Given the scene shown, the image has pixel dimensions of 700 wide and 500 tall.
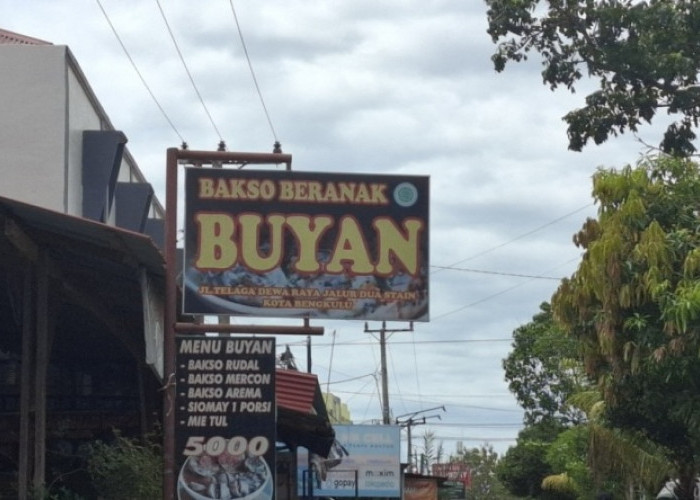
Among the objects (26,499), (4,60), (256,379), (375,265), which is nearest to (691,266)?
(375,265)

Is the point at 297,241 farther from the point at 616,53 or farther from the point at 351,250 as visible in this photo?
the point at 616,53

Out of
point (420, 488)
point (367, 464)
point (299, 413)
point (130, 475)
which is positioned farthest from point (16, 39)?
point (420, 488)

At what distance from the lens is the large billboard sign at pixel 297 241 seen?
14.8m

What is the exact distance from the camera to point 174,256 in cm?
1445

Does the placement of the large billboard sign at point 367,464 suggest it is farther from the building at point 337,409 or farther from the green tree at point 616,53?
the building at point 337,409

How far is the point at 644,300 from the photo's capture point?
17141mm

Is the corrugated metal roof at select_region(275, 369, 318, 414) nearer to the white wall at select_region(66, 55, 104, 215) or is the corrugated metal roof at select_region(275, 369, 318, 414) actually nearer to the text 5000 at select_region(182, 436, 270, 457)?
the white wall at select_region(66, 55, 104, 215)

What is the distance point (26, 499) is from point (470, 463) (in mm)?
95222

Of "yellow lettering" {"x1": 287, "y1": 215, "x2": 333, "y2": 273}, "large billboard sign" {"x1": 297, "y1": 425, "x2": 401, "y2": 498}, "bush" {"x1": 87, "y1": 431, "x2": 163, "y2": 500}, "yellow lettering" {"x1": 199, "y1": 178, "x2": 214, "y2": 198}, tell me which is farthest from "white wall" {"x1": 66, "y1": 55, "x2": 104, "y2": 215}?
"large billboard sign" {"x1": 297, "y1": 425, "x2": 401, "y2": 498}

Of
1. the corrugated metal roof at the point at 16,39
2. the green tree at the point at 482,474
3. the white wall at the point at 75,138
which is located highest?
the corrugated metal roof at the point at 16,39

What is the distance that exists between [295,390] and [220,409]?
6637mm

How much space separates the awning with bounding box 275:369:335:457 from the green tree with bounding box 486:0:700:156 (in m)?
5.83

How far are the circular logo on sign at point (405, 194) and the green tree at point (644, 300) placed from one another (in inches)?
142

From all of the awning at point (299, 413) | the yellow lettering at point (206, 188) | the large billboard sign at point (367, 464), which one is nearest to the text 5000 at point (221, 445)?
the yellow lettering at point (206, 188)
